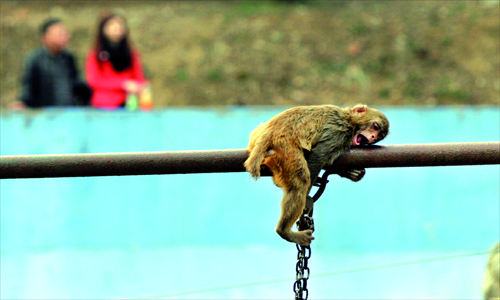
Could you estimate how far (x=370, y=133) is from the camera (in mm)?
3221

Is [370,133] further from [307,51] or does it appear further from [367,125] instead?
[307,51]

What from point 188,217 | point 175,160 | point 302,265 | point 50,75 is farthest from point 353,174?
point 50,75

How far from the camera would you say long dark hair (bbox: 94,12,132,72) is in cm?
715

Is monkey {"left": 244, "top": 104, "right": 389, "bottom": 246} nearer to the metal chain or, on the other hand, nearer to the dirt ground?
the metal chain

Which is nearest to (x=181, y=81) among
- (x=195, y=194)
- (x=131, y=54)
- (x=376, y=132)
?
(x=131, y=54)

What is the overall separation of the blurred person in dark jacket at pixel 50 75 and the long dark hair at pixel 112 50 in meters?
0.36

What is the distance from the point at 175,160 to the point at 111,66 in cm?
496

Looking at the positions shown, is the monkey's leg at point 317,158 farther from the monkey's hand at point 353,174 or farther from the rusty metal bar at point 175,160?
the rusty metal bar at point 175,160

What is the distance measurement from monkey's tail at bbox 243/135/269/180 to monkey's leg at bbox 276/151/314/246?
13 cm

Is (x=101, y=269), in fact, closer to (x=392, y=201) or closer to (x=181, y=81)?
(x=392, y=201)

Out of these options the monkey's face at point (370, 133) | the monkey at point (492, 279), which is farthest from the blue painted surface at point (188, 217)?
the monkey's face at point (370, 133)

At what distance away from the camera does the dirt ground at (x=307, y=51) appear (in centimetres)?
1105

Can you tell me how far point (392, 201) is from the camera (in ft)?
17.4

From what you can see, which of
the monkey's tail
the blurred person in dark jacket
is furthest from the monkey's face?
the blurred person in dark jacket
